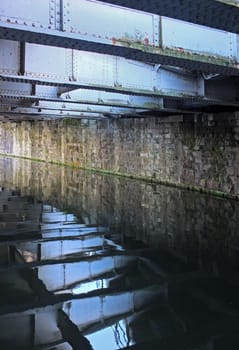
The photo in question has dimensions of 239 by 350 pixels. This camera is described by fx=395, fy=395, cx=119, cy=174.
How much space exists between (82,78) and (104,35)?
106 inches

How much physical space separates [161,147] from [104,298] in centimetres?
1069

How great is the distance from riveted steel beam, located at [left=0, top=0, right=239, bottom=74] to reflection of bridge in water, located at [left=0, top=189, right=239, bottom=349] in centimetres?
273

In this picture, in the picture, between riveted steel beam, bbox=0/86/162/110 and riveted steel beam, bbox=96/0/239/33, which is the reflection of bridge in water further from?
riveted steel beam, bbox=0/86/162/110

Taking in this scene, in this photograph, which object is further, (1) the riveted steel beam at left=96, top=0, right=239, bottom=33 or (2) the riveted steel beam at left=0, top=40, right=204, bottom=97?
(2) the riveted steel beam at left=0, top=40, right=204, bottom=97

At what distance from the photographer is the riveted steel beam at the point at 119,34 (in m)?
4.17

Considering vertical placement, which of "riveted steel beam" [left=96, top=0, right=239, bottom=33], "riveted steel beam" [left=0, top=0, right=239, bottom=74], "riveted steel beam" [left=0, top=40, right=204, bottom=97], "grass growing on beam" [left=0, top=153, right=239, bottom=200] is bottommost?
"grass growing on beam" [left=0, top=153, right=239, bottom=200]

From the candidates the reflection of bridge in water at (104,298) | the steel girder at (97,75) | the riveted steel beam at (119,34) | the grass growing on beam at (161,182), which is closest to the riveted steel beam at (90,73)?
the steel girder at (97,75)

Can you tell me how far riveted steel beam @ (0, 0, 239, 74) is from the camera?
4.17 m

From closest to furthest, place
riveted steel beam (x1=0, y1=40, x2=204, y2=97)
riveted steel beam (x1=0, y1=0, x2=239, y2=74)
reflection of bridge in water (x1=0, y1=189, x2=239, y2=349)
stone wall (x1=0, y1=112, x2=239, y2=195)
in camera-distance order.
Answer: reflection of bridge in water (x1=0, y1=189, x2=239, y2=349) < riveted steel beam (x1=0, y1=0, x2=239, y2=74) < riveted steel beam (x1=0, y1=40, x2=204, y2=97) < stone wall (x1=0, y1=112, x2=239, y2=195)

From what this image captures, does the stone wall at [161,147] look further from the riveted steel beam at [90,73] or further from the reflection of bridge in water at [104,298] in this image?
the reflection of bridge in water at [104,298]

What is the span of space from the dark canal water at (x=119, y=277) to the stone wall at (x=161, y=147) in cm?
209

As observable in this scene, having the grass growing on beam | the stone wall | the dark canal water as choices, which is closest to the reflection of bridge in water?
the dark canal water

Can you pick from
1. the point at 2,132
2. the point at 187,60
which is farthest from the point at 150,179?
the point at 2,132

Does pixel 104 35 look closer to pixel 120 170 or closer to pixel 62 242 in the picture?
pixel 62 242
